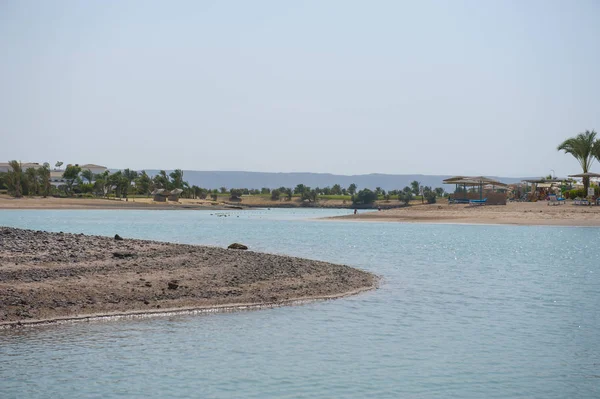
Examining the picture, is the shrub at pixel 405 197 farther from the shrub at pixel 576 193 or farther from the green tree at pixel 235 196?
the shrub at pixel 576 193

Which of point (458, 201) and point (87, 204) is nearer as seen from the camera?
point (458, 201)

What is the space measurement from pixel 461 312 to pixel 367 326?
12.1ft

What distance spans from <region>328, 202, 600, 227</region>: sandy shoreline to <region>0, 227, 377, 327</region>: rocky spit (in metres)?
38.8

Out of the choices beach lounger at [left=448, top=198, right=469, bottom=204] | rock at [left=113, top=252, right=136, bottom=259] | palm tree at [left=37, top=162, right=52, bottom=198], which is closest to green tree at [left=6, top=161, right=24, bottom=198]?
palm tree at [left=37, top=162, right=52, bottom=198]

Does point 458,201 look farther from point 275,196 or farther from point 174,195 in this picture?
point 275,196

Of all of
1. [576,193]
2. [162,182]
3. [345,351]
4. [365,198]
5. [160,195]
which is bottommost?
[345,351]

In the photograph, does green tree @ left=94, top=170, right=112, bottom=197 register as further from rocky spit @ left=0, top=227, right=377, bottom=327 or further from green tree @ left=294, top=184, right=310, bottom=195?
rocky spit @ left=0, top=227, right=377, bottom=327

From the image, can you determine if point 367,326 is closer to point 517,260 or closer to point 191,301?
point 191,301

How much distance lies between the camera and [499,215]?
6788 cm

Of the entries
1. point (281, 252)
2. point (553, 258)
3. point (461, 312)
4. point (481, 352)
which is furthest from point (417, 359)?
point (553, 258)

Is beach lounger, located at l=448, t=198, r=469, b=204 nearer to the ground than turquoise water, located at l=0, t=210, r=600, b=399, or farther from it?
farther from it

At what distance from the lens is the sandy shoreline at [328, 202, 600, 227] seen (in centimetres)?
6169

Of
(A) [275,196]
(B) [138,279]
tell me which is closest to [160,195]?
(A) [275,196]

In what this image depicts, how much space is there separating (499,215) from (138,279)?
172ft
